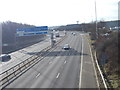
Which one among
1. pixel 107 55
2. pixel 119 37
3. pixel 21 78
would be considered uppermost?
pixel 119 37

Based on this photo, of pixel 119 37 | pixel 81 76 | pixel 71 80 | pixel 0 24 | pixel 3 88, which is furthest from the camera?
pixel 0 24

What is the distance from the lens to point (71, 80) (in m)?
23.6

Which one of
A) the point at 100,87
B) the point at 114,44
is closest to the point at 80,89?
the point at 100,87

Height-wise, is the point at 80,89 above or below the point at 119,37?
below

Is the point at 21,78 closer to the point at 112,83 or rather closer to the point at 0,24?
the point at 112,83

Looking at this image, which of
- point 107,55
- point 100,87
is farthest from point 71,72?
point 100,87

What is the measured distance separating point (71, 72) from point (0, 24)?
57.0 meters

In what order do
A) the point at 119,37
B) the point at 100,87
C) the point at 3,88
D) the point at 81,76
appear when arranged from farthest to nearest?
1. the point at 119,37
2. the point at 81,76
3. the point at 3,88
4. the point at 100,87

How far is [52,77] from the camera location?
83.6 ft

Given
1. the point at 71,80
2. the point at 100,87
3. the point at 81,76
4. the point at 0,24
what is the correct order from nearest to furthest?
the point at 100,87, the point at 71,80, the point at 81,76, the point at 0,24

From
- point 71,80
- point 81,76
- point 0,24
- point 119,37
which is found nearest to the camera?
point 71,80

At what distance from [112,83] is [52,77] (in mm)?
6884

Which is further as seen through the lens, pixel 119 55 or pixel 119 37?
pixel 119 37

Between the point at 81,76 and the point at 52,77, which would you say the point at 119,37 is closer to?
the point at 81,76
